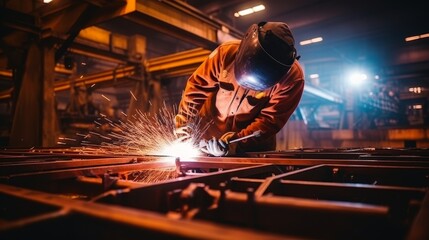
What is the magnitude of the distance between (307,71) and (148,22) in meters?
10.6

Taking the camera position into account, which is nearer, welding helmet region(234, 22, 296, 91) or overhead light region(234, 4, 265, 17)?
welding helmet region(234, 22, 296, 91)

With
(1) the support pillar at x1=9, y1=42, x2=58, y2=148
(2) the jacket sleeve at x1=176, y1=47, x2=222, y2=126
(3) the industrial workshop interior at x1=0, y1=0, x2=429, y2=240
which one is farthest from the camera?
(1) the support pillar at x1=9, y1=42, x2=58, y2=148

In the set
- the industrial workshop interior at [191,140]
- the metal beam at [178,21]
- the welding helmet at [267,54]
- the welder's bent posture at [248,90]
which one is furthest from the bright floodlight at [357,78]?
the welding helmet at [267,54]

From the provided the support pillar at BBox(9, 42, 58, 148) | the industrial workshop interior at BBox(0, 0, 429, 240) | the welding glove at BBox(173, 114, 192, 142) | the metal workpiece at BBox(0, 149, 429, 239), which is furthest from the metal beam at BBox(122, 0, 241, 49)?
the metal workpiece at BBox(0, 149, 429, 239)

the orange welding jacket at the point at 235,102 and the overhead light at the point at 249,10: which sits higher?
the overhead light at the point at 249,10

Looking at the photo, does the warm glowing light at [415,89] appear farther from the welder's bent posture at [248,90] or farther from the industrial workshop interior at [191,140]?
the welder's bent posture at [248,90]

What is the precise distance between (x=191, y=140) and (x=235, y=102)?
22.8 inches

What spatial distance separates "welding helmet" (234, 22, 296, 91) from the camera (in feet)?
7.06

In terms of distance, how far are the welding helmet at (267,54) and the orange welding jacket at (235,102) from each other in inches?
18.4

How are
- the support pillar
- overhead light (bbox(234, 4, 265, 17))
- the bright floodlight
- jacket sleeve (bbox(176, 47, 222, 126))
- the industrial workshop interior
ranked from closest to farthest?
1. the industrial workshop interior
2. jacket sleeve (bbox(176, 47, 222, 126))
3. the support pillar
4. overhead light (bbox(234, 4, 265, 17))
5. the bright floodlight

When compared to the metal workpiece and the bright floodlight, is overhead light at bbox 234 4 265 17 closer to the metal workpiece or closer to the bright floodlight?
the bright floodlight

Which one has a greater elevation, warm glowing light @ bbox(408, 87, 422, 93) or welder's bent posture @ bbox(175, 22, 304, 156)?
warm glowing light @ bbox(408, 87, 422, 93)

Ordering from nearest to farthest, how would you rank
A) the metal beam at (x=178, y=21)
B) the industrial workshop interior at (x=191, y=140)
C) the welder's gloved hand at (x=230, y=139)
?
the industrial workshop interior at (x=191, y=140) → the welder's gloved hand at (x=230, y=139) → the metal beam at (x=178, y=21)

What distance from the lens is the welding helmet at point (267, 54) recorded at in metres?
2.15
